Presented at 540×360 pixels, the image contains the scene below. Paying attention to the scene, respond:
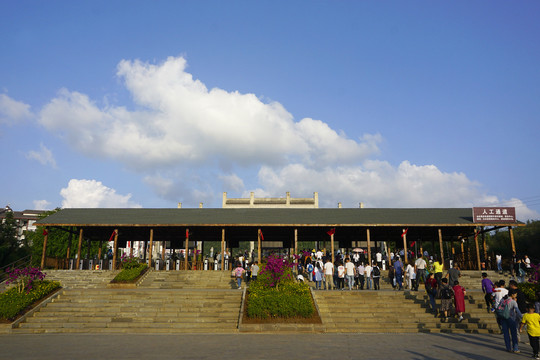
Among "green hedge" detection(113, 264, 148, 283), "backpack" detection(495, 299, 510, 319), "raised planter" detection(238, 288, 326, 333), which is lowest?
"raised planter" detection(238, 288, 326, 333)

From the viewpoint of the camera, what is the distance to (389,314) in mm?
14695

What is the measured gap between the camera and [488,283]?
1438cm

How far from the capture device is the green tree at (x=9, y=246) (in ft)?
129

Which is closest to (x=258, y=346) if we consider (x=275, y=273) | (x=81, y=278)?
(x=275, y=273)

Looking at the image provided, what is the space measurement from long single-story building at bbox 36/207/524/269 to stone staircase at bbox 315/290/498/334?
7.60 metres

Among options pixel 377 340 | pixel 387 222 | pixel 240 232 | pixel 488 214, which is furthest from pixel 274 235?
pixel 377 340

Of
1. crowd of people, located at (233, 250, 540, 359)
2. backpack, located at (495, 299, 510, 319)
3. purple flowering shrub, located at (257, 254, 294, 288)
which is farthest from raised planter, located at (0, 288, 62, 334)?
backpack, located at (495, 299, 510, 319)

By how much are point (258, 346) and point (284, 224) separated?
1517cm

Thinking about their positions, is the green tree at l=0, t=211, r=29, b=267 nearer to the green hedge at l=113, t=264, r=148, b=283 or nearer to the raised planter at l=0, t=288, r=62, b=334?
the green hedge at l=113, t=264, r=148, b=283

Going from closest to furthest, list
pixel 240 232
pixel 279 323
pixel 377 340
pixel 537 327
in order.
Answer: pixel 537 327
pixel 377 340
pixel 279 323
pixel 240 232

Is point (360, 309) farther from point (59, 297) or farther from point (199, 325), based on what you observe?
point (59, 297)

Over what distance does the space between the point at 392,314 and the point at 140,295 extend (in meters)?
10.4

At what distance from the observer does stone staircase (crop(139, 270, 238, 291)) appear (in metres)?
21.5

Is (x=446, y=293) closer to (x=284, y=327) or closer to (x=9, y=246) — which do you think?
(x=284, y=327)
